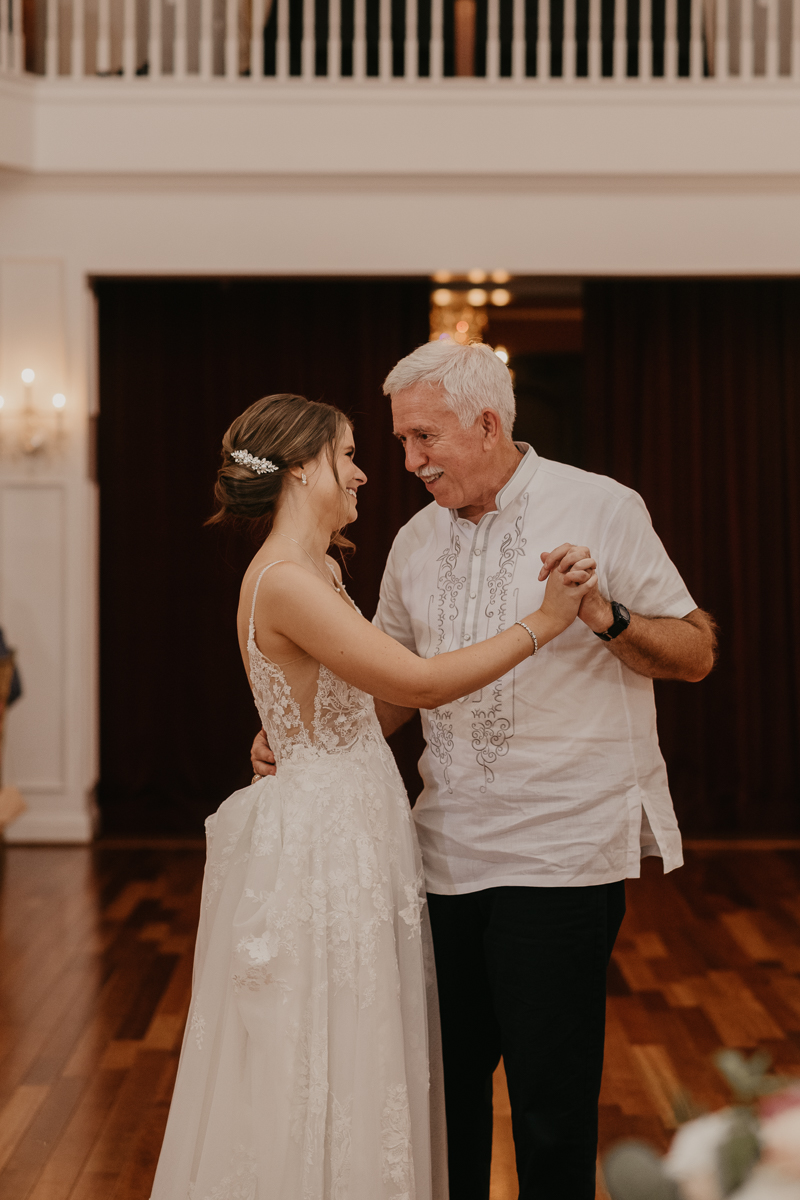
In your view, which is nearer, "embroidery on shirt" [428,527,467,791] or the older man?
the older man

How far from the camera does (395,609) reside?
2178mm

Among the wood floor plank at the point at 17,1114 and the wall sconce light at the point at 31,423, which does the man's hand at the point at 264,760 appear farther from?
the wall sconce light at the point at 31,423

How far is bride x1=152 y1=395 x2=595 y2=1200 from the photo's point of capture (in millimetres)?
1782

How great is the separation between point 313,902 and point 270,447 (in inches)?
32.3

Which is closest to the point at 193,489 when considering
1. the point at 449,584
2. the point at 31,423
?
the point at 31,423

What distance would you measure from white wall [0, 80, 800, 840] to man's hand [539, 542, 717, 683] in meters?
4.10

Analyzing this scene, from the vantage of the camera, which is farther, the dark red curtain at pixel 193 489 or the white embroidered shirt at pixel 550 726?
the dark red curtain at pixel 193 489

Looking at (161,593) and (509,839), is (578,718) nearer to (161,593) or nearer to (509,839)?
(509,839)

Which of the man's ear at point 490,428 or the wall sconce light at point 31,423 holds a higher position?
the wall sconce light at point 31,423

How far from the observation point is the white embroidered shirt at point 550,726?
1.85 metres

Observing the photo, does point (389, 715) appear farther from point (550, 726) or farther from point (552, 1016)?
point (552, 1016)

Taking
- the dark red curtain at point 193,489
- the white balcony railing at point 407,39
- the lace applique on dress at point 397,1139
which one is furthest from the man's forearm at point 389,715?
the white balcony railing at point 407,39

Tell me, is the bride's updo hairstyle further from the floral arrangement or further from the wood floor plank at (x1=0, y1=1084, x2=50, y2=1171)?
the wood floor plank at (x1=0, y1=1084, x2=50, y2=1171)

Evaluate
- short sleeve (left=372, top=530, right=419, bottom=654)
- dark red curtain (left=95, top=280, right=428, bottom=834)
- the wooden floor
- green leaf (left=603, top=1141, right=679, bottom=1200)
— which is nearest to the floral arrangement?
green leaf (left=603, top=1141, right=679, bottom=1200)
